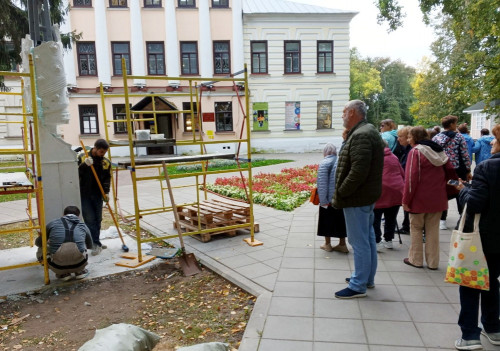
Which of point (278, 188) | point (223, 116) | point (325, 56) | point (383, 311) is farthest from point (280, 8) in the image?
point (383, 311)

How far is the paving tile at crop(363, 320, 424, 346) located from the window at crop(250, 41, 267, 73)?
23.7 m

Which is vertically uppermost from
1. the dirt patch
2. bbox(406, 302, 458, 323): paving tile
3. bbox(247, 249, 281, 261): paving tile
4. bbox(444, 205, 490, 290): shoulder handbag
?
bbox(444, 205, 490, 290): shoulder handbag

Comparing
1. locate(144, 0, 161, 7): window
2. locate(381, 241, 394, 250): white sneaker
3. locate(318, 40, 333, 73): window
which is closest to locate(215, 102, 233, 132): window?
locate(318, 40, 333, 73): window

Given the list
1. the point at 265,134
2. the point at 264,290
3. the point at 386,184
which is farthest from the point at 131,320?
the point at 265,134

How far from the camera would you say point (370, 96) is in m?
61.8

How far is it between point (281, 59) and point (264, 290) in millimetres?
23231

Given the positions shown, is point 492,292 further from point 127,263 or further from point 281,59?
point 281,59

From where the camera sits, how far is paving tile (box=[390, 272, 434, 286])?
4.53m

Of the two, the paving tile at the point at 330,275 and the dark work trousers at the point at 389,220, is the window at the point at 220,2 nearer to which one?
the dark work trousers at the point at 389,220

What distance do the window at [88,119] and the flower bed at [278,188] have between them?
14183mm

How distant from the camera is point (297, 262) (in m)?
5.36

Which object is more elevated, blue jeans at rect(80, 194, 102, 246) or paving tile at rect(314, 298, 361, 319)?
blue jeans at rect(80, 194, 102, 246)

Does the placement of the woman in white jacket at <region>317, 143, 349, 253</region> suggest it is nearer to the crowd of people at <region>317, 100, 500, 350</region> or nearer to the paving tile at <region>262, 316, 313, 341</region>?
the crowd of people at <region>317, 100, 500, 350</region>

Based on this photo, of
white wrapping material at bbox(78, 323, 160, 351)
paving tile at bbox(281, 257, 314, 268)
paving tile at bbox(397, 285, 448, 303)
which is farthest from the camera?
paving tile at bbox(281, 257, 314, 268)
